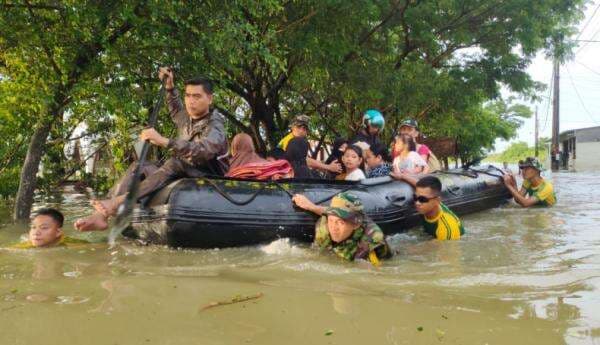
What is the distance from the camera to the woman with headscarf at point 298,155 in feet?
21.1

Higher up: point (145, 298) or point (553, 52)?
point (553, 52)

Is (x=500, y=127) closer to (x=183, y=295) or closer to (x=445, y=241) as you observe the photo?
(x=445, y=241)

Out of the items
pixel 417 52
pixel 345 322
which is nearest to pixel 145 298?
pixel 345 322

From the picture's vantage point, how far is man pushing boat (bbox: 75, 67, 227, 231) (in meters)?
4.63

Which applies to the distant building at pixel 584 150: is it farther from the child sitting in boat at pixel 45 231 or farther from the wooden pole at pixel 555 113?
the child sitting in boat at pixel 45 231

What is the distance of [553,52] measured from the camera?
40.5 ft

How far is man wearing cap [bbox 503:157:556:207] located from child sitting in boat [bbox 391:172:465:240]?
3.41m

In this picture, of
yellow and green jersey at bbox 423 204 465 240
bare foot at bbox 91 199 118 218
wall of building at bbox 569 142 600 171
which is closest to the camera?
bare foot at bbox 91 199 118 218

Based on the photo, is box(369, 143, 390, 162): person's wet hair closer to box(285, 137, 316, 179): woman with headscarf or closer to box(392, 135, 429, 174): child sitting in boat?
box(392, 135, 429, 174): child sitting in boat

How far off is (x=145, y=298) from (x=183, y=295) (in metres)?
0.22

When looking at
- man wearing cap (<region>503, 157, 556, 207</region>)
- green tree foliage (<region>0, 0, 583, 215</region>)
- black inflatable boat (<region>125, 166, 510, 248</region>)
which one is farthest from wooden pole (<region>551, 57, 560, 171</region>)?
black inflatable boat (<region>125, 166, 510, 248</region>)

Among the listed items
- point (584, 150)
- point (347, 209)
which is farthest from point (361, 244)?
point (584, 150)

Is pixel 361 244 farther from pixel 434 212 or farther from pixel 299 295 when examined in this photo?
pixel 434 212

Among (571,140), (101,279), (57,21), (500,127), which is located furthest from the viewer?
(571,140)
